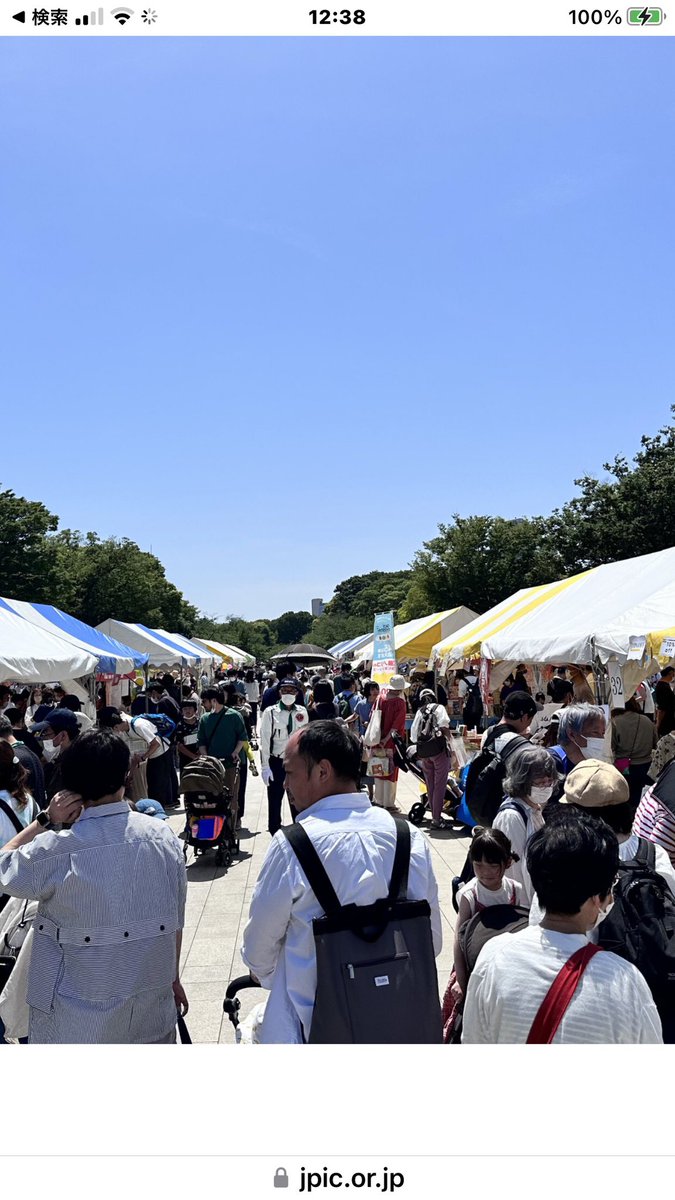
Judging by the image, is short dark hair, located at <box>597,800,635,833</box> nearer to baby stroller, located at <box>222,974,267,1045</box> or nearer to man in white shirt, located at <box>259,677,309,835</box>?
baby stroller, located at <box>222,974,267,1045</box>

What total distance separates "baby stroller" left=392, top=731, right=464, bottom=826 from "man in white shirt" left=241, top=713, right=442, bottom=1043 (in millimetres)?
7913

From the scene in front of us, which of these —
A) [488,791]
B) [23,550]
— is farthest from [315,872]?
[23,550]

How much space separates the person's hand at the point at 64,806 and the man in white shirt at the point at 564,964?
141cm

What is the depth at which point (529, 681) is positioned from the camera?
658 inches

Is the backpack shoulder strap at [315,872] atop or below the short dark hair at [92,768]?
below

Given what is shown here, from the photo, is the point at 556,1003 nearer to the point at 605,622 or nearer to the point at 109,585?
the point at 605,622

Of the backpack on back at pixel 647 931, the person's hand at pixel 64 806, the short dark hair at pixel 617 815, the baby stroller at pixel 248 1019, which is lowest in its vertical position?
the baby stroller at pixel 248 1019

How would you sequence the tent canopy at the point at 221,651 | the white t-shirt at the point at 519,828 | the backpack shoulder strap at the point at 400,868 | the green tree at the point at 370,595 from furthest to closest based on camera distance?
1. the green tree at the point at 370,595
2. the tent canopy at the point at 221,651
3. the white t-shirt at the point at 519,828
4. the backpack shoulder strap at the point at 400,868

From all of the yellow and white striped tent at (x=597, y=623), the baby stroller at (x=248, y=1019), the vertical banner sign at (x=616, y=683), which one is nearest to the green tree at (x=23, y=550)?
the yellow and white striped tent at (x=597, y=623)

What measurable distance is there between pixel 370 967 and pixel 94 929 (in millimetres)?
911

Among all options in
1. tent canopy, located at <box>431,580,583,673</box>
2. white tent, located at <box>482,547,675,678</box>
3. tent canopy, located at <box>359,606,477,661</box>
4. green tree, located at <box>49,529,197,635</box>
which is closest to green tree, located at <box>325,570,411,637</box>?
green tree, located at <box>49,529,197,635</box>

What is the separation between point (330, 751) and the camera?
262cm

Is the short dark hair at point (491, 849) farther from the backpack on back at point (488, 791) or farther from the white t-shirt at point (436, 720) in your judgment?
the white t-shirt at point (436, 720)

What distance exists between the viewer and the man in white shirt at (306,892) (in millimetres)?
2352
